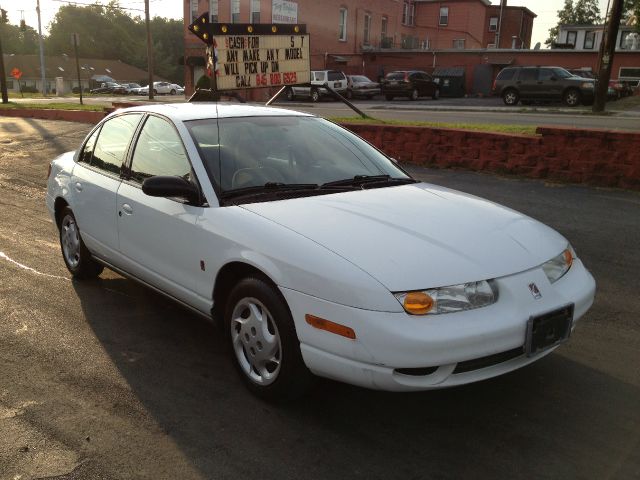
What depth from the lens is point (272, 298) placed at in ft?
10.5

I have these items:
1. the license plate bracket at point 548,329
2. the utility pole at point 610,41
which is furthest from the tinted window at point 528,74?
the license plate bracket at point 548,329

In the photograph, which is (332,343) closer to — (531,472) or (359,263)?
(359,263)

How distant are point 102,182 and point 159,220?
1.00 metres

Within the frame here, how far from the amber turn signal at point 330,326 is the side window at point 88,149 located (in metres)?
2.99

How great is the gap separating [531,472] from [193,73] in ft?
143

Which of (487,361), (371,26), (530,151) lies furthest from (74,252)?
(371,26)

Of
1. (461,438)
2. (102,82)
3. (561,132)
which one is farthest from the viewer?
(102,82)

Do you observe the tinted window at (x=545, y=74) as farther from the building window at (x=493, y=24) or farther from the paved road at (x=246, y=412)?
the building window at (x=493, y=24)

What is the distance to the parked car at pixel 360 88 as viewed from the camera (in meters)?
35.8

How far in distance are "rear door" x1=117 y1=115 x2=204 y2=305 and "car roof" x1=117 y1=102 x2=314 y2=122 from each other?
0.09 metres

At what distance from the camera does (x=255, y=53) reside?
13859mm

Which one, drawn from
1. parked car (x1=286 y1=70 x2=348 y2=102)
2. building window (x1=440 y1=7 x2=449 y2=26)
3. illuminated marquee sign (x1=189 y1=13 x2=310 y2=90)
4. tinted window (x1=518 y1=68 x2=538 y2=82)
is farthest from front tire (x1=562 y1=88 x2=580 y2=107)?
building window (x1=440 y1=7 x2=449 y2=26)

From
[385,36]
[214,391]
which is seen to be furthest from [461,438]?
[385,36]

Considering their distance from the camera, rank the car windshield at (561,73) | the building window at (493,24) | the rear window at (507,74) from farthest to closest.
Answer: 1. the building window at (493,24)
2. the rear window at (507,74)
3. the car windshield at (561,73)
